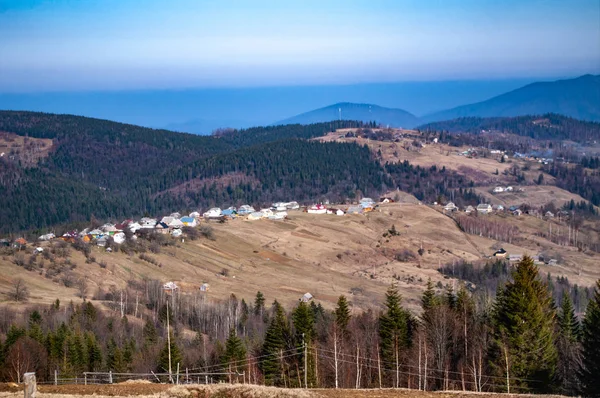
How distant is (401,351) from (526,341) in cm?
830

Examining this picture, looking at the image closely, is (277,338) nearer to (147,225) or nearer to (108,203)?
(147,225)

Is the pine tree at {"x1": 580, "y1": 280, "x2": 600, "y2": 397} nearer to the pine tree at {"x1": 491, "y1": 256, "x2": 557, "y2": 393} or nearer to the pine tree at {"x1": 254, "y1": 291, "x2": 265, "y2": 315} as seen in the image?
the pine tree at {"x1": 491, "y1": 256, "x2": 557, "y2": 393}

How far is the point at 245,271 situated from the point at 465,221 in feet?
209

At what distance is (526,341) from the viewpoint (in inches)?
1326

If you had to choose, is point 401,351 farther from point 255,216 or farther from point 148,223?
point 255,216

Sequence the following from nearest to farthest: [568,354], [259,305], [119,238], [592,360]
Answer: [592,360]
[568,354]
[259,305]
[119,238]

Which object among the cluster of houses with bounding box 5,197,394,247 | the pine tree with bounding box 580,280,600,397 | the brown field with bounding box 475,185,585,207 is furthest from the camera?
the brown field with bounding box 475,185,585,207

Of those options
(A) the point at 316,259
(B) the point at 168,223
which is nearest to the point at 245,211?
(B) the point at 168,223

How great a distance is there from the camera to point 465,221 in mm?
149625

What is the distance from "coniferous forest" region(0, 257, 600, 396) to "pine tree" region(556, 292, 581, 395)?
8 centimetres

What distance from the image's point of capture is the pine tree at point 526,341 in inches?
1314

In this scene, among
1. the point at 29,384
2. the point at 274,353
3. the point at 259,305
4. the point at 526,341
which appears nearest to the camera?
the point at 29,384

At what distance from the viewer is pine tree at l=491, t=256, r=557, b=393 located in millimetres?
33375

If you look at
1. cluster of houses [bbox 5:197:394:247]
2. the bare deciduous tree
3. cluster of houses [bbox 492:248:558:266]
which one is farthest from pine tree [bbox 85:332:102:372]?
cluster of houses [bbox 492:248:558:266]
